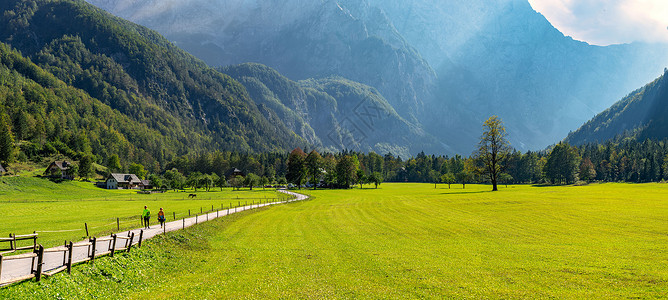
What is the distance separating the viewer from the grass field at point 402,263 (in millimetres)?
17109

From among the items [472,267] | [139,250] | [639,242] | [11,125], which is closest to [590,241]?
[639,242]

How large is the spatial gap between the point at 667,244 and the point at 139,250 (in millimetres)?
35430

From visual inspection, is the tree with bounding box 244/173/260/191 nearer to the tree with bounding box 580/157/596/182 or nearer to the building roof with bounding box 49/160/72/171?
the building roof with bounding box 49/160/72/171

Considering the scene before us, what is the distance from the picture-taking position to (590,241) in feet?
87.4

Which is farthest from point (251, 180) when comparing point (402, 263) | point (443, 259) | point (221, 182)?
point (443, 259)

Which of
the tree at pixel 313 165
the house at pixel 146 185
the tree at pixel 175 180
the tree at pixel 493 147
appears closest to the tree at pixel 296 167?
the tree at pixel 313 165

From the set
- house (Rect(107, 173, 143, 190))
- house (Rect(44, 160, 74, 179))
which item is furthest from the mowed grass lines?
house (Rect(107, 173, 143, 190))

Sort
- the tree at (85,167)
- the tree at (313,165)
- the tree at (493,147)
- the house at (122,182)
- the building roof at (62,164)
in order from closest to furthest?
1. the tree at (493,147)
2. the building roof at (62,164)
3. the tree at (313,165)
4. the tree at (85,167)
5. the house at (122,182)

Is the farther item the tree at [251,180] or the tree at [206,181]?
the tree at [251,180]

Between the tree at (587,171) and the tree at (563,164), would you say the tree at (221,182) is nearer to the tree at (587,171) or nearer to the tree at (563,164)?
the tree at (563,164)

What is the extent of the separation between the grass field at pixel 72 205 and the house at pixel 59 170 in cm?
1395

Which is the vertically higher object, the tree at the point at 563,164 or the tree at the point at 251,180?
the tree at the point at 563,164

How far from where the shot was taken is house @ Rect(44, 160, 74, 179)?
463 feet

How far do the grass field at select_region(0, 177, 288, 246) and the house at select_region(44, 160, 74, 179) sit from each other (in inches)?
549
